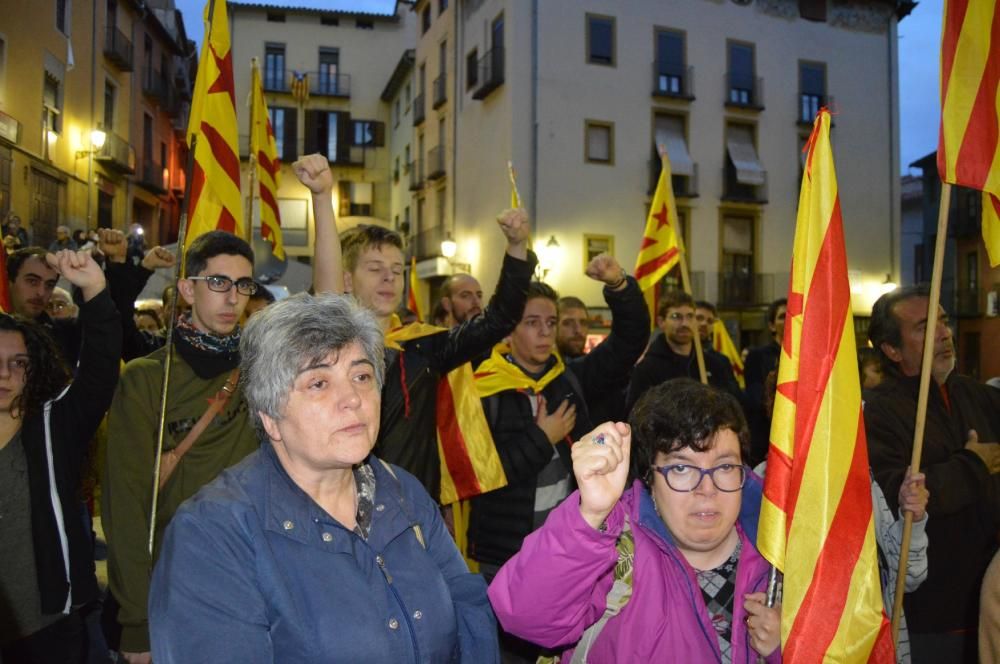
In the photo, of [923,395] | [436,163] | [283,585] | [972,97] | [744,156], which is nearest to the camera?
[283,585]

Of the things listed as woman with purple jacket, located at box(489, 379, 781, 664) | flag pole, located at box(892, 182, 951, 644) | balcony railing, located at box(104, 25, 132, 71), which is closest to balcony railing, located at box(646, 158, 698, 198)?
balcony railing, located at box(104, 25, 132, 71)

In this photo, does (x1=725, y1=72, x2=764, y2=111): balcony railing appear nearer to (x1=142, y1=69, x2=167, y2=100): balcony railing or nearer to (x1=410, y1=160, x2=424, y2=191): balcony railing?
(x1=410, y1=160, x2=424, y2=191): balcony railing

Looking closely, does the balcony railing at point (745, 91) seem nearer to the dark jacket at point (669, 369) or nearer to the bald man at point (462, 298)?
the dark jacket at point (669, 369)

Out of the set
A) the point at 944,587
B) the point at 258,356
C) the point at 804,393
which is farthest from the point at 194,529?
the point at 944,587

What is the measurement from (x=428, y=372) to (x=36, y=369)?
1.47m

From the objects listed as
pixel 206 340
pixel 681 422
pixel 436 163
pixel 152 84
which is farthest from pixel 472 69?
pixel 681 422

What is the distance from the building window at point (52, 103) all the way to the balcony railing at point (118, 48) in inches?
178

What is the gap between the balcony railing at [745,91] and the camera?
22.8 meters

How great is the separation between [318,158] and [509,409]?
1.54 metres

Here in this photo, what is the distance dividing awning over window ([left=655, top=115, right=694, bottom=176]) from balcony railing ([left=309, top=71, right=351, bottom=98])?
17766 mm

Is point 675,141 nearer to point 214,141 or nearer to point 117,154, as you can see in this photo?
point 117,154

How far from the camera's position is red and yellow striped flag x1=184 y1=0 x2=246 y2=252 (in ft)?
12.4

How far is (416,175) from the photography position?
28.7 metres

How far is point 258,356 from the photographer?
2002 millimetres
